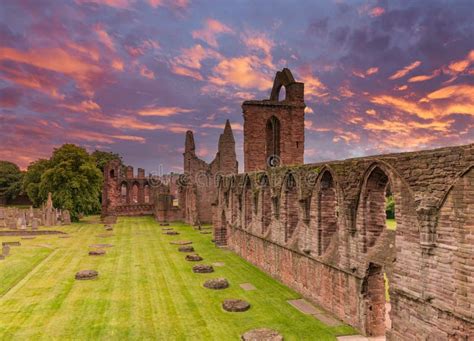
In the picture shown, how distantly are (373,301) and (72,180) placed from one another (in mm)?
34402

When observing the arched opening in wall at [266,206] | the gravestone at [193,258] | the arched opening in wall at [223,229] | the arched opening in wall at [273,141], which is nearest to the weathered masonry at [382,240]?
the arched opening in wall at [266,206]

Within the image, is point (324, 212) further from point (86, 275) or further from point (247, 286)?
point (86, 275)

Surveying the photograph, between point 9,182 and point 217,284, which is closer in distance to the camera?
point 217,284

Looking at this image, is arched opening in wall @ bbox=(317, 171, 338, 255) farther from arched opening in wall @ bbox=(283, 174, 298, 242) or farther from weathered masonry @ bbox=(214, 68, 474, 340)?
arched opening in wall @ bbox=(283, 174, 298, 242)

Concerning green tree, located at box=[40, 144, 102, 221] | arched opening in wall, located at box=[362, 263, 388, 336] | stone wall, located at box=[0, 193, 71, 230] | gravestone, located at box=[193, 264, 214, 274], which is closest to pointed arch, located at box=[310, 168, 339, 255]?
arched opening in wall, located at box=[362, 263, 388, 336]

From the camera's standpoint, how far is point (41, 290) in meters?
14.1

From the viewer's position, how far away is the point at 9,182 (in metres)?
68.5

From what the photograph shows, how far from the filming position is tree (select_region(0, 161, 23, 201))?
219ft

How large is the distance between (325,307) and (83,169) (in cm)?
3269

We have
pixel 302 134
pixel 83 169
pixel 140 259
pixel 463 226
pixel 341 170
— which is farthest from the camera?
pixel 83 169

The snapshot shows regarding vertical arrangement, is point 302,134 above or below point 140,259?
above

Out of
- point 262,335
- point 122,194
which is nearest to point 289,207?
point 262,335

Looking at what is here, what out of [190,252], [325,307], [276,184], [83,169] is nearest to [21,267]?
[190,252]

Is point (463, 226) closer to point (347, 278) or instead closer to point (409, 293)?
point (409, 293)
